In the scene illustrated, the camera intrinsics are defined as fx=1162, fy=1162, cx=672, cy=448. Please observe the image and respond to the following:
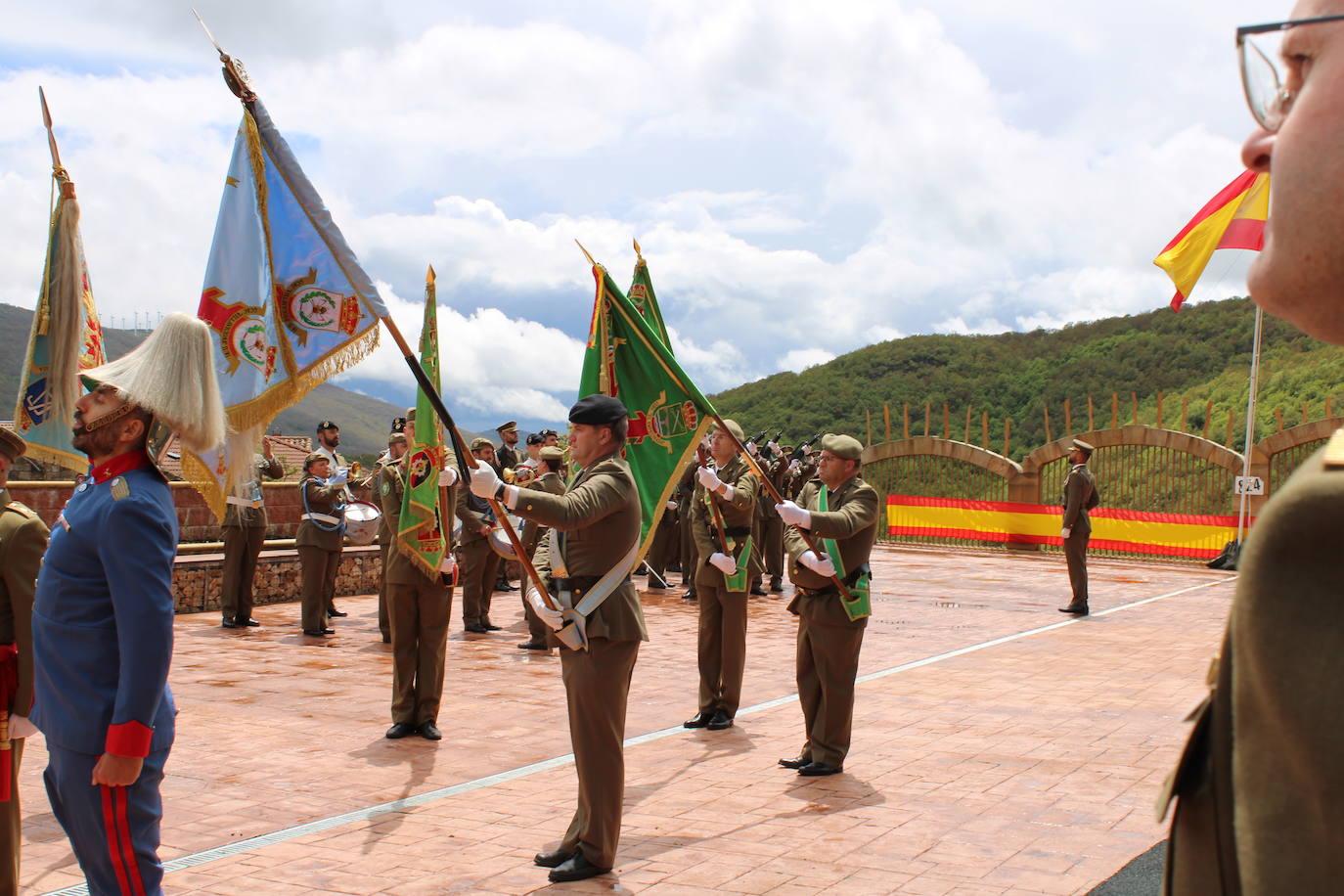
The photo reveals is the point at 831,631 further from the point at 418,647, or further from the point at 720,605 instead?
the point at 418,647

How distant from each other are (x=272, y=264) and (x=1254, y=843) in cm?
504

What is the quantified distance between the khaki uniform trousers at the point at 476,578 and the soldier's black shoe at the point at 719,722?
5.09 meters

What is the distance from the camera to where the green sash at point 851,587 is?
21.4ft

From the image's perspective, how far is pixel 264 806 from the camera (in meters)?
5.59

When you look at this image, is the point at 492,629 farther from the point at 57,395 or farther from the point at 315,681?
the point at 57,395

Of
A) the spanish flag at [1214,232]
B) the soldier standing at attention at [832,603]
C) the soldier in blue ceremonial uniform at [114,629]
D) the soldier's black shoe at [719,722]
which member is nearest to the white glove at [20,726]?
the soldier in blue ceremonial uniform at [114,629]

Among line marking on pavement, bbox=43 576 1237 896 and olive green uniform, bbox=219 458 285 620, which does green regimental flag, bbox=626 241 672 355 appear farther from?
olive green uniform, bbox=219 458 285 620

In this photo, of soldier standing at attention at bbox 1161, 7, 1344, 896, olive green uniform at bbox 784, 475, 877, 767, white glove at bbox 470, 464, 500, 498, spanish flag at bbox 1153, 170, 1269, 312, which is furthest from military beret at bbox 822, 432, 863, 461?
soldier standing at attention at bbox 1161, 7, 1344, 896

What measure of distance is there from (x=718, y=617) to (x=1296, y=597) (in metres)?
7.49

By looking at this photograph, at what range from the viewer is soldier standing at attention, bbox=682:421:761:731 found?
7.79 meters

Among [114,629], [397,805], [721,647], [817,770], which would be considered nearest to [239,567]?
[721,647]

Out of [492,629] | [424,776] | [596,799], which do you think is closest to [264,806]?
[424,776]

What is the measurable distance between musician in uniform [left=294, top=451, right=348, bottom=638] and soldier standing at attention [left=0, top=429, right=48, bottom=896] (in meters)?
7.82

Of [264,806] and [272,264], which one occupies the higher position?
[272,264]
